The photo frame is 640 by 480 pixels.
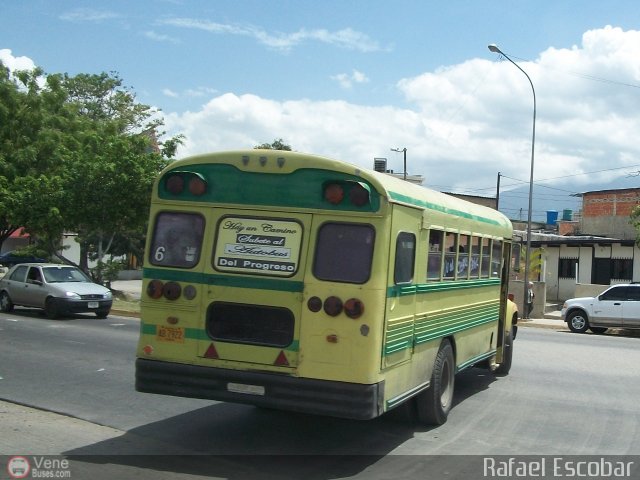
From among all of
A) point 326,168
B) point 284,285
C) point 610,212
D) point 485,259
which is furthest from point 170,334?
point 610,212

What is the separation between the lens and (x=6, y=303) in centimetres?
2148

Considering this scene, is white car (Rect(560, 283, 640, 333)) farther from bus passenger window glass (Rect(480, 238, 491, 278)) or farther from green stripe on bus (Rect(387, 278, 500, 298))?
bus passenger window glass (Rect(480, 238, 491, 278))

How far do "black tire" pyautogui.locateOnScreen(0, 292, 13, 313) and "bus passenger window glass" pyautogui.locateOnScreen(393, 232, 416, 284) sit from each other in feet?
55.8

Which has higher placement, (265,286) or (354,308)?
(265,286)

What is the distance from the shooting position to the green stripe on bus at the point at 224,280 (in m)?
6.73

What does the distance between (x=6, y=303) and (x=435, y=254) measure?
1683 centimetres

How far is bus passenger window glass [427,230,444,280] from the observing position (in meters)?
7.95

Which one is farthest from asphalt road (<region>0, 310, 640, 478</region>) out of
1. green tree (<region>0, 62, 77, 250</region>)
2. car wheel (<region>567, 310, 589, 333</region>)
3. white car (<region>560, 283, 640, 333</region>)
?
green tree (<region>0, 62, 77, 250</region>)

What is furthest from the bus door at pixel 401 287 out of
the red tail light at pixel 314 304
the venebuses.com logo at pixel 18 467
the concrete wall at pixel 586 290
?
the concrete wall at pixel 586 290

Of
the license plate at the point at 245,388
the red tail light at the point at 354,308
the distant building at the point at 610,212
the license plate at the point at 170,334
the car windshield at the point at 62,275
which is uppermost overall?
the distant building at the point at 610,212

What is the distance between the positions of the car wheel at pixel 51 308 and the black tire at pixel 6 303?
202 centimetres

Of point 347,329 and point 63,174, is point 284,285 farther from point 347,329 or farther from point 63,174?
point 63,174

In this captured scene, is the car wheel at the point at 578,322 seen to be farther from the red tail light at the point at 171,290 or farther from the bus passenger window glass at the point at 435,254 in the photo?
the red tail light at the point at 171,290

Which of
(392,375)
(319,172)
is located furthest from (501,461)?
(319,172)
